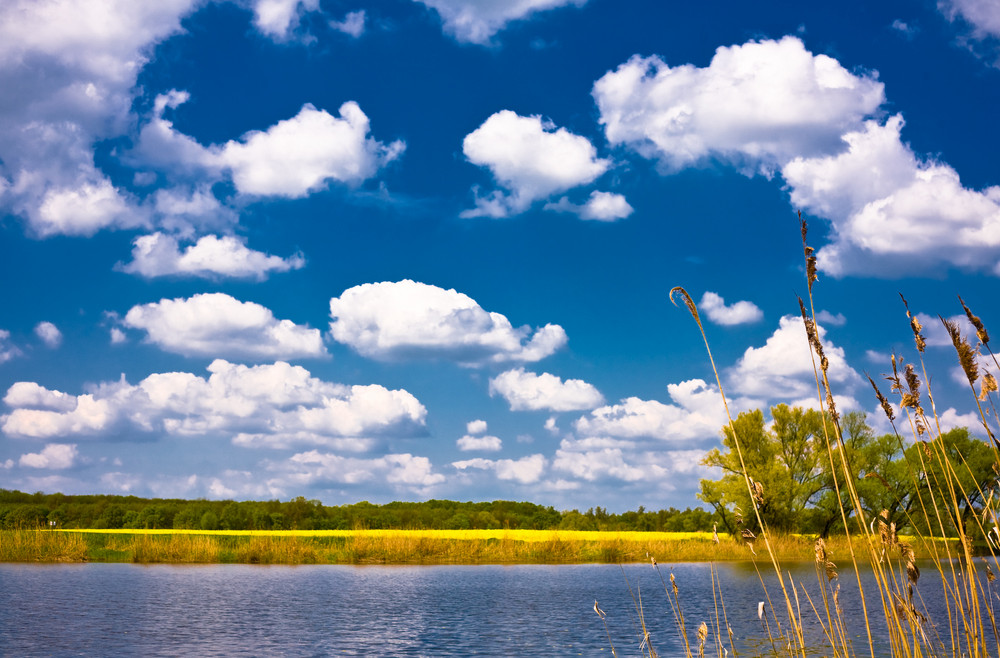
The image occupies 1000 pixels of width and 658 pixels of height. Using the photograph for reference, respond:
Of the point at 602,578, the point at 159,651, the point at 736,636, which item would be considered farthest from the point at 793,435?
the point at 159,651

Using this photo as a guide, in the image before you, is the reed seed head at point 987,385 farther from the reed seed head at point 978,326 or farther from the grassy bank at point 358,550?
the grassy bank at point 358,550

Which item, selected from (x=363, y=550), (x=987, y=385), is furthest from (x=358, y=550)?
(x=987, y=385)

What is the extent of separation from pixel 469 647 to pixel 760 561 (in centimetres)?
4079

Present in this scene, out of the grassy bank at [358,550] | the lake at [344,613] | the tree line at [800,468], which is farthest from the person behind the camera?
the tree line at [800,468]

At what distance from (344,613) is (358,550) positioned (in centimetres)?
1984

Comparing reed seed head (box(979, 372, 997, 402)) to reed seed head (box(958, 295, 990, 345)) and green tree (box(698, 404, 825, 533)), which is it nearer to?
reed seed head (box(958, 295, 990, 345))

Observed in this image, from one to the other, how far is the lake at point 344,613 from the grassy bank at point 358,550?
99cm

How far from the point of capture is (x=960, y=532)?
14.4 feet

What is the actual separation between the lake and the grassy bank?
0.99 meters

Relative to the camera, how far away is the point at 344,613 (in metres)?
23.6

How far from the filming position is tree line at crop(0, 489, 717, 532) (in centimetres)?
7631

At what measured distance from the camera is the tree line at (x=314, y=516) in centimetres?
7631

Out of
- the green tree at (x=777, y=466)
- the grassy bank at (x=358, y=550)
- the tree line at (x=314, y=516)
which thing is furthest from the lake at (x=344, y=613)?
the tree line at (x=314, y=516)

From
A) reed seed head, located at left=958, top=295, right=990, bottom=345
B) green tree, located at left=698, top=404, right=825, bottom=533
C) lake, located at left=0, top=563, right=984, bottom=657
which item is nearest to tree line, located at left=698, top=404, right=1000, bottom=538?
green tree, located at left=698, top=404, right=825, bottom=533
